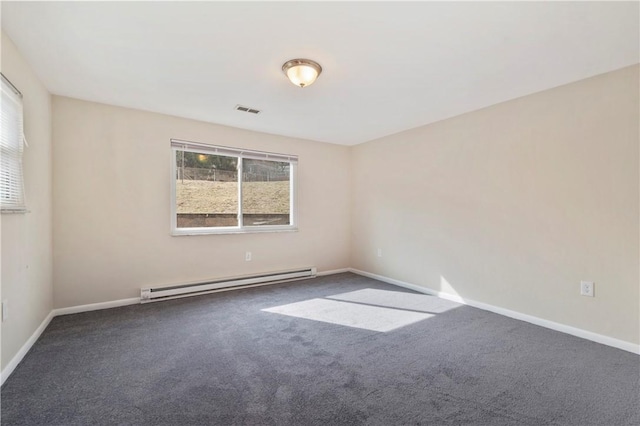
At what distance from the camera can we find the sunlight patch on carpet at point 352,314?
9.36ft

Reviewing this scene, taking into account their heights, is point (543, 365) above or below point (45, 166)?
below

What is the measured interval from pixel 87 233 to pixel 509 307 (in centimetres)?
452

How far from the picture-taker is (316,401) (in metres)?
1.70

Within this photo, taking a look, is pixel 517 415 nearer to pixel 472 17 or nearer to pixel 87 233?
pixel 472 17

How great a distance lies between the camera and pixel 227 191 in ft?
13.6

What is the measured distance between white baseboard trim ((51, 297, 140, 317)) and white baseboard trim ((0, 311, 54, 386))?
18 cm

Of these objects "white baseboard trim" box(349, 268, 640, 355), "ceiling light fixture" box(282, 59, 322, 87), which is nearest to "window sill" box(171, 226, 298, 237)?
"white baseboard trim" box(349, 268, 640, 355)

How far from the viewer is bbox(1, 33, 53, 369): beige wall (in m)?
1.99

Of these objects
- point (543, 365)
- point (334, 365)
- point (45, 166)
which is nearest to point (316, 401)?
point (334, 365)

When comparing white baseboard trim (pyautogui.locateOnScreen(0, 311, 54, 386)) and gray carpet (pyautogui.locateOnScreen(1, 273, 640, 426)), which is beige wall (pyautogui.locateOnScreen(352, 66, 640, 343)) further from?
white baseboard trim (pyautogui.locateOnScreen(0, 311, 54, 386))

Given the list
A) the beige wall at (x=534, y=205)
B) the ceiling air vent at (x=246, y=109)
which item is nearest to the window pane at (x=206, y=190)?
the ceiling air vent at (x=246, y=109)

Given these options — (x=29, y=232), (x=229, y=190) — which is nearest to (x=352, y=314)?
(x=229, y=190)

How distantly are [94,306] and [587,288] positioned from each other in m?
4.81

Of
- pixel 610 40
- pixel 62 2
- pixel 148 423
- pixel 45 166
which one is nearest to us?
pixel 148 423
